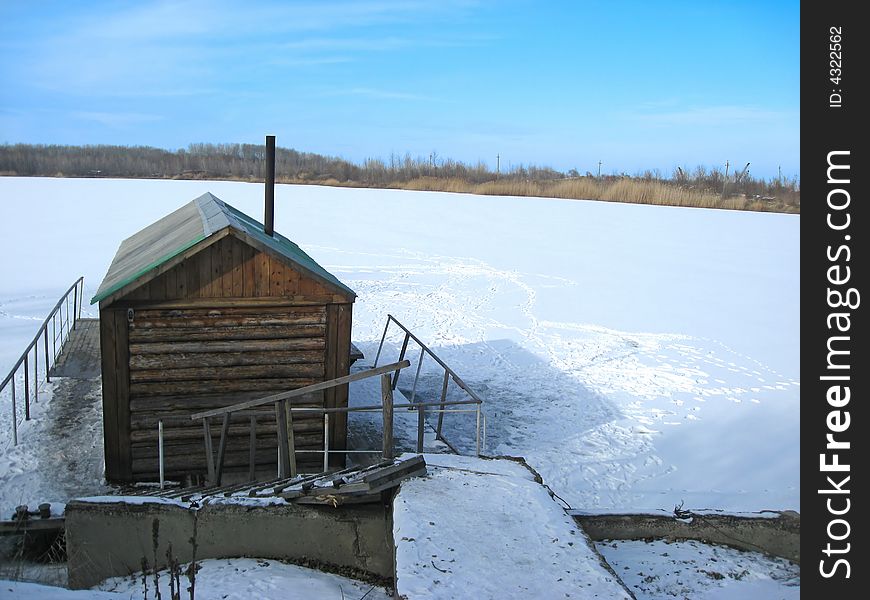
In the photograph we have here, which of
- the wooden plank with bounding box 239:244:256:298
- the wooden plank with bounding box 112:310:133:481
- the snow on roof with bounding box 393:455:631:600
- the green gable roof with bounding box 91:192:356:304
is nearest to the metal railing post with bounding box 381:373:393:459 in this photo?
the snow on roof with bounding box 393:455:631:600

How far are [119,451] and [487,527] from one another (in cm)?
514

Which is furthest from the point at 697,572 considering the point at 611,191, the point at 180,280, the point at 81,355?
the point at 611,191

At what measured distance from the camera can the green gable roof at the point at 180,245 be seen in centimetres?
909

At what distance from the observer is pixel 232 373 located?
9.80 meters

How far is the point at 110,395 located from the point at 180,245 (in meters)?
1.88

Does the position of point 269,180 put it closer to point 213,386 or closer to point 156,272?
point 156,272

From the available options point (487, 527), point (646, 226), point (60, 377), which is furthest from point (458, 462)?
point (646, 226)

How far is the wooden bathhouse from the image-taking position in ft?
30.4

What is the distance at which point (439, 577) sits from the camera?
5379 millimetres

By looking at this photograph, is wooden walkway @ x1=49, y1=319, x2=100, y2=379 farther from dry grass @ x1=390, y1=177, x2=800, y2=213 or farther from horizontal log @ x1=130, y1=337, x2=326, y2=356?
dry grass @ x1=390, y1=177, x2=800, y2=213

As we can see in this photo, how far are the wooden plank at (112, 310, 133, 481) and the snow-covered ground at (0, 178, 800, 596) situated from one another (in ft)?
8.04

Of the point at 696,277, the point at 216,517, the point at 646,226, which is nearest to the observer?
the point at 216,517

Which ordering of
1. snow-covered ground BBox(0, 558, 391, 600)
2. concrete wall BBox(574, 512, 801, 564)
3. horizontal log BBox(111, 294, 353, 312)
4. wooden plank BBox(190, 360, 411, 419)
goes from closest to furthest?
snow-covered ground BBox(0, 558, 391, 600) < concrete wall BBox(574, 512, 801, 564) < wooden plank BBox(190, 360, 411, 419) < horizontal log BBox(111, 294, 353, 312)
